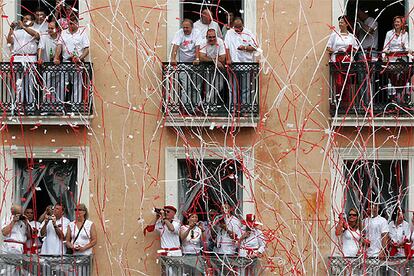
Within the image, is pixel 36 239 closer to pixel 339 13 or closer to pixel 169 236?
pixel 169 236

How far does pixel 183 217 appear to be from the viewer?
76.6ft

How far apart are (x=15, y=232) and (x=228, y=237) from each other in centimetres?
331

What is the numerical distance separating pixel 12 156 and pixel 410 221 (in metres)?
6.35

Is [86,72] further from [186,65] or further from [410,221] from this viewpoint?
[410,221]

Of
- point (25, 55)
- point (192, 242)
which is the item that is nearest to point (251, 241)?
point (192, 242)

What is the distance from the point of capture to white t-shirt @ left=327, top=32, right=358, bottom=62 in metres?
23.1

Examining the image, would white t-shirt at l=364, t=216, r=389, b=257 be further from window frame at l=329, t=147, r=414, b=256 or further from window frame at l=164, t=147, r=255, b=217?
window frame at l=164, t=147, r=255, b=217

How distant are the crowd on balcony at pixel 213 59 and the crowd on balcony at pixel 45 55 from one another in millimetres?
1542

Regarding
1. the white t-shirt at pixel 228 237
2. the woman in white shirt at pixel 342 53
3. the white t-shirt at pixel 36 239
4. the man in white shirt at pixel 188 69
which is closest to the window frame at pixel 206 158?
the white t-shirt at pixel 228 237

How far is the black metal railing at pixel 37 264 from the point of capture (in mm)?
22781

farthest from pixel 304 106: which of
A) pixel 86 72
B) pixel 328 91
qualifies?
pixel 86 72

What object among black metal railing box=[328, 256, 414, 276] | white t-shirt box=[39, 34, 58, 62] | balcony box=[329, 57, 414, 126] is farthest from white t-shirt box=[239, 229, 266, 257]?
white t-shirt box=[39, 34, 58, 62]

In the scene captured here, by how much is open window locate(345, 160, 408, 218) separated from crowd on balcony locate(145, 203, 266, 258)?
5.38 ft

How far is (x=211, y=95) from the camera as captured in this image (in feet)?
75.7
